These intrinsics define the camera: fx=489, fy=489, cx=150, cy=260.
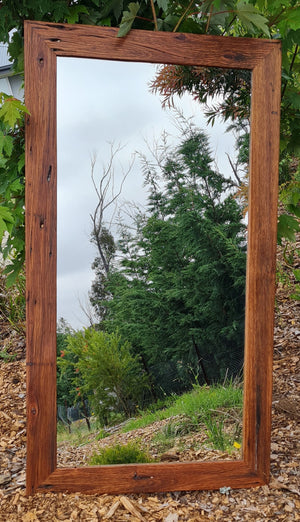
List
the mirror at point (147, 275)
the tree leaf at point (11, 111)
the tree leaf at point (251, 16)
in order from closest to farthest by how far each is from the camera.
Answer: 1. the tree leaf at point (11, 111)
2. the tree leaf at point (251, 16)
3. the mirror at point (147, 275)

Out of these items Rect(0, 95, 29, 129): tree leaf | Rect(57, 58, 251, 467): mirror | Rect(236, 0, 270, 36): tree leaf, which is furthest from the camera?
Rect(57, 58, 251, 467): mirror

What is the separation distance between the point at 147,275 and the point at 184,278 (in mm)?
173

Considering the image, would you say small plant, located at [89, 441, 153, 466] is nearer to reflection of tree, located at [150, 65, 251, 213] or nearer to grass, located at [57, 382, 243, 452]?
grass, located at [57, 382, 243, 452]

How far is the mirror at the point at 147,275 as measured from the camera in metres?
2.18

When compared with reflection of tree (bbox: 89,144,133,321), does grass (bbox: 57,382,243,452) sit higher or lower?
lower

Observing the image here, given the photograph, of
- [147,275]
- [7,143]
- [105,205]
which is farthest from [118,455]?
[7,143]

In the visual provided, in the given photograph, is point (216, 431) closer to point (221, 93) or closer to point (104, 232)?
point (104, 232)

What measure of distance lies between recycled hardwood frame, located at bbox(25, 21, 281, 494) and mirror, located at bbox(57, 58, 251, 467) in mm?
48

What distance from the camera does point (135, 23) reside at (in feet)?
8.04

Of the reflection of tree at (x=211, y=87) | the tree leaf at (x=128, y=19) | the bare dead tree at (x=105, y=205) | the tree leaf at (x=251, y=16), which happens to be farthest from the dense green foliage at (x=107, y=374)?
the tree leaf at (x=251, y=16)

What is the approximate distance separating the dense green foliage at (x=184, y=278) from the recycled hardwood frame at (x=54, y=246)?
89 millimetres

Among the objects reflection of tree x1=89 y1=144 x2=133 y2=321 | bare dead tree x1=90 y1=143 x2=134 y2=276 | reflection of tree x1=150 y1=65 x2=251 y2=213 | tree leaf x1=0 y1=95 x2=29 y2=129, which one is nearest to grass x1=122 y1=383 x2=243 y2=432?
reflection of tree x1=89 y1=144 x2=133 y2=321

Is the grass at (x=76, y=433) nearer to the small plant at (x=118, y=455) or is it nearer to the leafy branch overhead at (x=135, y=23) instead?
the small plant at (x=118, y=455)

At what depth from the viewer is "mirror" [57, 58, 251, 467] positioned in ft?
7.14
